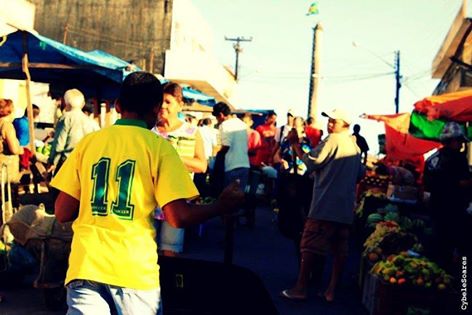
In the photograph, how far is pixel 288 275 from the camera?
809cm

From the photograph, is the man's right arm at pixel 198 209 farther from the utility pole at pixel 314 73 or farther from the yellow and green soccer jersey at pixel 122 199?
the utility pole at pixel 314 73

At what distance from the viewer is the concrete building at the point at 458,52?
22.9m

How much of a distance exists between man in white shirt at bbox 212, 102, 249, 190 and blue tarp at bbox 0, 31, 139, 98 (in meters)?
2.21

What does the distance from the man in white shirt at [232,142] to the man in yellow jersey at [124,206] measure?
6.19m

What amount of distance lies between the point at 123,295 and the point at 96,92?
10399mm

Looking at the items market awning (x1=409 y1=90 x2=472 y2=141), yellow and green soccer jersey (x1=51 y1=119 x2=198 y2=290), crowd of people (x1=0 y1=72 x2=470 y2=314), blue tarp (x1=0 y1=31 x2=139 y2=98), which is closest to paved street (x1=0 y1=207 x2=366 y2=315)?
crowd of people (x1=0 y1=72 x2=470 y2=314)

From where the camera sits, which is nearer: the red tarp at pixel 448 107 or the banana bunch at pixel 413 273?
the banana bunch at pixel 413 273

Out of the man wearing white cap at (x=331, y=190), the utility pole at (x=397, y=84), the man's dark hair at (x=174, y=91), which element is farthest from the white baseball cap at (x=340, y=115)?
the utility pole at (x=397, y=84)

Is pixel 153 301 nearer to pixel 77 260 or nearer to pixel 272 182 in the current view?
pixel 77 260

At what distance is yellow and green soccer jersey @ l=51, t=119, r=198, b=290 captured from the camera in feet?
8.85

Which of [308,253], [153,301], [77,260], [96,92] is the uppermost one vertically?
[96,92]

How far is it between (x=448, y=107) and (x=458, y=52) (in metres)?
18.5

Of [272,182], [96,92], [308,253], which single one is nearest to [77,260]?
[308,253]

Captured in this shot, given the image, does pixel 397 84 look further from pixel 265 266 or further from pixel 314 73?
pixel 265 266
